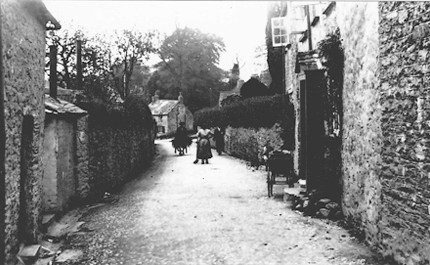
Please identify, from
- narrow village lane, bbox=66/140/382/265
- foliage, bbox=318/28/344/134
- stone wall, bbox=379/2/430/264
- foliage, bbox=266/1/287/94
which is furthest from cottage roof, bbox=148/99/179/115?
stone wall, bbox=379/2/430/264

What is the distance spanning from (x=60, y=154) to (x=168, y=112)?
1670 inches

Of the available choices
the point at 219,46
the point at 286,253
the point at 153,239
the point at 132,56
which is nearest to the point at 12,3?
the point at 153,239

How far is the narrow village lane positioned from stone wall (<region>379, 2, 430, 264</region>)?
771 mm

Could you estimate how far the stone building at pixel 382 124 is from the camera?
15.4ft

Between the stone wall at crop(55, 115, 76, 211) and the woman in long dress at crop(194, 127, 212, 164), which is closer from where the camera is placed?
the stone wall at crop(55, 115, 76, 211)

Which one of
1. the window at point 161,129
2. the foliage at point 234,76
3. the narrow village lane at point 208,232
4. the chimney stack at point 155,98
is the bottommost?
the narrow village lane at point 208,232

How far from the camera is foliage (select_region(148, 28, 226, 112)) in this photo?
4947cm

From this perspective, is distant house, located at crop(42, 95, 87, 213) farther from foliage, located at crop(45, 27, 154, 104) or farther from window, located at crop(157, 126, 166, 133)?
window, located at crop(157, 126, 166, 133)

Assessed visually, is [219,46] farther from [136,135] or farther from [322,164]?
[322,164]

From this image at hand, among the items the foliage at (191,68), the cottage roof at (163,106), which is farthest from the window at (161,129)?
the foliage at (191,68)

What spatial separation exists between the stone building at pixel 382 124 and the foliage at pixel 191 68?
4138 centimetres

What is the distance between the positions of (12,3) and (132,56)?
28648mm

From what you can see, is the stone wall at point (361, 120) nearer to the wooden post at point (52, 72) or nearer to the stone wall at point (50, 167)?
the stone wall at point (50, 167)

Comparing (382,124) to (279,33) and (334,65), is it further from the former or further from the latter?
(279,33)
